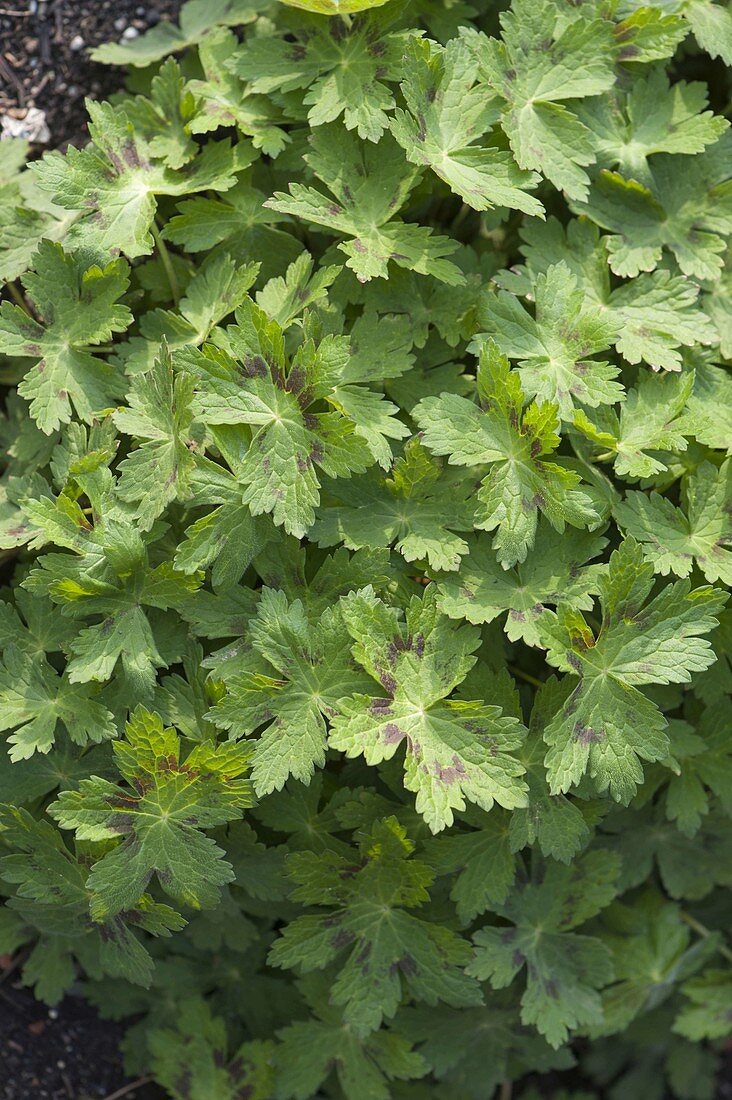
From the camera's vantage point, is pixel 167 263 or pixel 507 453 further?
pixel 167 263

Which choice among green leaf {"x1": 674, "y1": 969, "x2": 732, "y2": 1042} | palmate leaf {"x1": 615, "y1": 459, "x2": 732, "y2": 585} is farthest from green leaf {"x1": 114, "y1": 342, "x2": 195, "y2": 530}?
green leaf {"x1": 674, "y1": 969, "x2": 732, "y2": 1042}

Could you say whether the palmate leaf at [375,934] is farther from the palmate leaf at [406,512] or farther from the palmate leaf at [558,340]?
the palmate leaf at [558,340]

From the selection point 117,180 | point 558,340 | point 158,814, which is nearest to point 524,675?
point 558,340

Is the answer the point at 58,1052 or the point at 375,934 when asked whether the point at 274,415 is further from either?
the point at 58,1052

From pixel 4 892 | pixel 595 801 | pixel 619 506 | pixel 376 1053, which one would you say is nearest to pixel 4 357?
pixel 4 892

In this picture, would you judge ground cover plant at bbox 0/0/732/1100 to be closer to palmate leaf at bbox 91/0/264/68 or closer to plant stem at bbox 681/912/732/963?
palmate leaf at bbox 91/0/264/68
